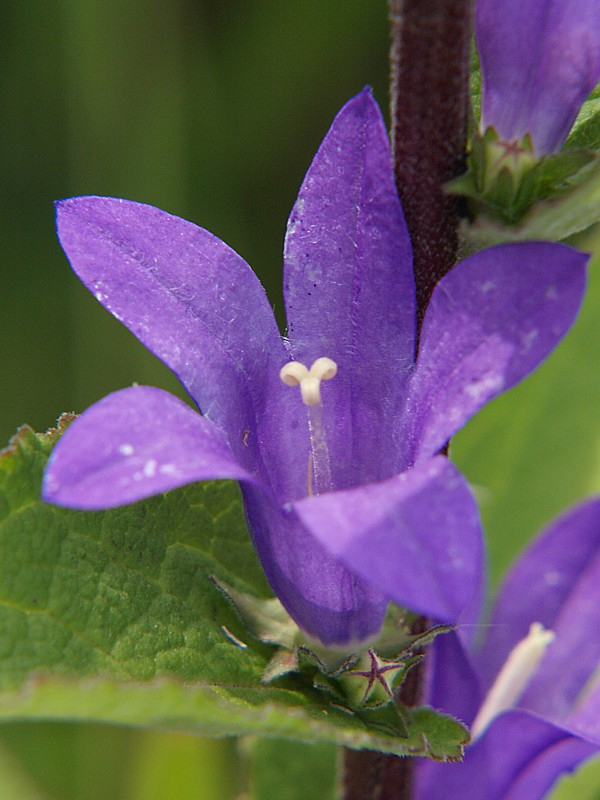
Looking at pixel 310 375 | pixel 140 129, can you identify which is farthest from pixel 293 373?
pixel 140 129

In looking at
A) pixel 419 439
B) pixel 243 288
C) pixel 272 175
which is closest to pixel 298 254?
pixel 243 288

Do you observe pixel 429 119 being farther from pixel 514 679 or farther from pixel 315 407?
pixel 514 679

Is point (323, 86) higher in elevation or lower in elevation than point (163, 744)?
higher

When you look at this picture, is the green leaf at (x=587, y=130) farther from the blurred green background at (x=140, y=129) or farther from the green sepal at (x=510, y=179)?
the blurred green background at (x=140, y=129)

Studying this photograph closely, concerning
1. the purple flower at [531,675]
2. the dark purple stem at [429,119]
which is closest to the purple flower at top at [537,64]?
the dark purple stem at [429,119]

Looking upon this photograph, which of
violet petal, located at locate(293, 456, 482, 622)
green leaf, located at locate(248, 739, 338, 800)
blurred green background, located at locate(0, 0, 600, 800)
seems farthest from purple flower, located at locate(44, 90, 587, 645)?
blurred green background, located at locate(0, 0, 600, 800)

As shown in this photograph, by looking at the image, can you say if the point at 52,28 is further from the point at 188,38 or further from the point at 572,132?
the point at 572,132

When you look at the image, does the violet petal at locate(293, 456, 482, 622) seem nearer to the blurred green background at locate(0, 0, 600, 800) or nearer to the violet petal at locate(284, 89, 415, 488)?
the violet petal at locate(284, 89, 415, 488)
